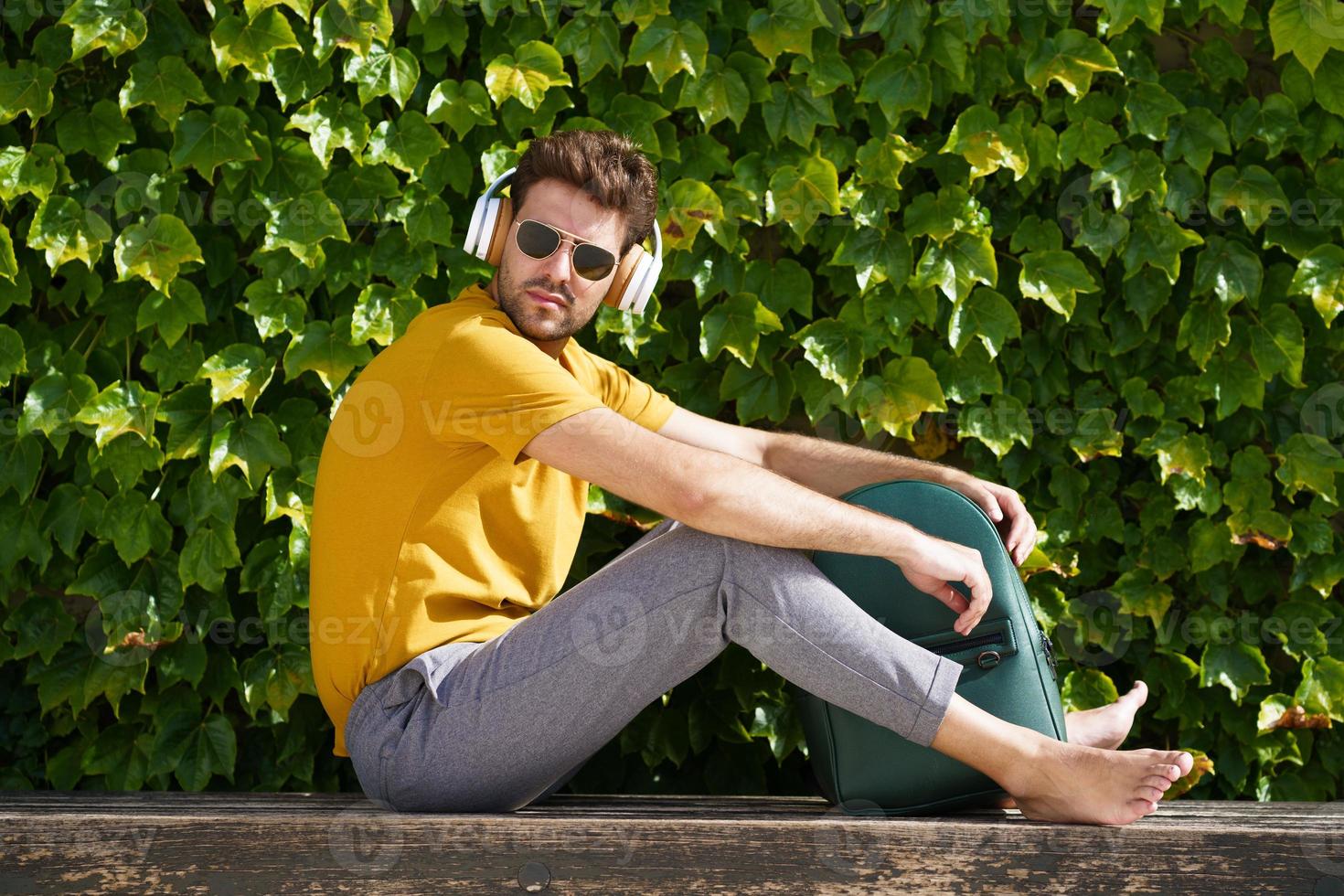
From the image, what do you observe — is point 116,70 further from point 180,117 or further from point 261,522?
point 261,522

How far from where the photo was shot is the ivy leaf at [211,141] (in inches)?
79.2

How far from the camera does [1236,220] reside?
2.18 meters

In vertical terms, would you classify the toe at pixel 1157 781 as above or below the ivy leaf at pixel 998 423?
below

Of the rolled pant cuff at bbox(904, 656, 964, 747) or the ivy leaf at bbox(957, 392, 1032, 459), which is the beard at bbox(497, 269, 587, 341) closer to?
the rolled pant cuff at bbox(904, 656, 964, 747)

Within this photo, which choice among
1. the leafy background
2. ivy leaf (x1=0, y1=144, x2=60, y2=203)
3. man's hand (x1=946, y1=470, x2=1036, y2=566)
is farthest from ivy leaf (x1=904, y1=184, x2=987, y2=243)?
ivy leaf (x1=0, y1=144, x2=60, y2=203)

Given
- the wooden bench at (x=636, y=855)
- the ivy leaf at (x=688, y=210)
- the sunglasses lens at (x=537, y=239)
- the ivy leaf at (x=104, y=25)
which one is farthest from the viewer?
the ivy leaf at (x=688, y=210)

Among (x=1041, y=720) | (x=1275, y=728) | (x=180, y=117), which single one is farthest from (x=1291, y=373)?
(x=180, y=117)

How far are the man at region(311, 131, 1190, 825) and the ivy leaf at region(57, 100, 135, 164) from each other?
809mm

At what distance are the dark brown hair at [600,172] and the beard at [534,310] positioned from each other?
136 millimetres

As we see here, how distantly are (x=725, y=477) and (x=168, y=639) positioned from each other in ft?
3.80

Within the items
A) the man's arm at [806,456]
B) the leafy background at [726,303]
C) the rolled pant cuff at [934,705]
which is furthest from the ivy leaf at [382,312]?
the rolled pant cuff at [934,705]

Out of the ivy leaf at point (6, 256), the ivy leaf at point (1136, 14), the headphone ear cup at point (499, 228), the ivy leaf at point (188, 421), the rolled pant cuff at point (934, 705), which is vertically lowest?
the rolled pant cuff at point (934, 705)

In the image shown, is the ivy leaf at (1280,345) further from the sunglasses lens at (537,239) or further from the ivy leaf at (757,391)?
the sunglasses lens at (537,239)

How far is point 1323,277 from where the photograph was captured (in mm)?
2115
